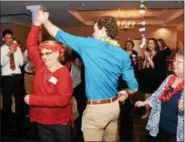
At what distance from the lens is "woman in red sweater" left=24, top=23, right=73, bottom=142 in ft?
5.47

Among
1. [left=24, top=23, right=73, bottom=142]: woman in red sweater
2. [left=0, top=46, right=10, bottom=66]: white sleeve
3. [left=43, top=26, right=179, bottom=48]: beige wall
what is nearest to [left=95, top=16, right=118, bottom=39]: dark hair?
[left=24, top=23, right=73, bottom=142]: woman in red sweater

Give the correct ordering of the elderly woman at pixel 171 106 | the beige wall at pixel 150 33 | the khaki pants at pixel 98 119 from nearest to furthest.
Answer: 1. the elderly woman at pixel 171 106
2. the khaki pants at pixel 98 119
3. the beige wall at pixel 150 33

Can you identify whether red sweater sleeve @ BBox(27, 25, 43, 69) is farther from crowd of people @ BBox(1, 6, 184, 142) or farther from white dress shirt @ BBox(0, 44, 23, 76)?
white dress shirt @ BBox(0, 44, 23, 76)

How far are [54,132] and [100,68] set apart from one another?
1.69 ft

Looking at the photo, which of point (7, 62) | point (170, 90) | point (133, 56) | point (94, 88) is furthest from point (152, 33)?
point (94, 88)

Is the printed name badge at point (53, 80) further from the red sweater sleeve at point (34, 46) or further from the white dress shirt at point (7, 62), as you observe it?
the white dress shirt at point (7, 62)

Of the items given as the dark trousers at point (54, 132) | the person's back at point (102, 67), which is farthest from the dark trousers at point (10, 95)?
the person's back at point (102, 67)

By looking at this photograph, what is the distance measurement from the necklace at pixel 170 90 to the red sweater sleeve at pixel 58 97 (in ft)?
A: 1.83

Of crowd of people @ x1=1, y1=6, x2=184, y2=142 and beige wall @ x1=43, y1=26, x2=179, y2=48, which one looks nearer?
crowd of people @ x1=1, y1=6, x2=184, y2=142

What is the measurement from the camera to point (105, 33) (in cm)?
168

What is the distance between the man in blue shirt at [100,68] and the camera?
161cm

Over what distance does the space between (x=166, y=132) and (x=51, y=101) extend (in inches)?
28.1

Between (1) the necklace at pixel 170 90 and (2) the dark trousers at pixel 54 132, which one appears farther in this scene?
(2) the dark trousers at pixel 54 132

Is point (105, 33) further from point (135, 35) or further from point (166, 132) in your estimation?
point (135, 35)
